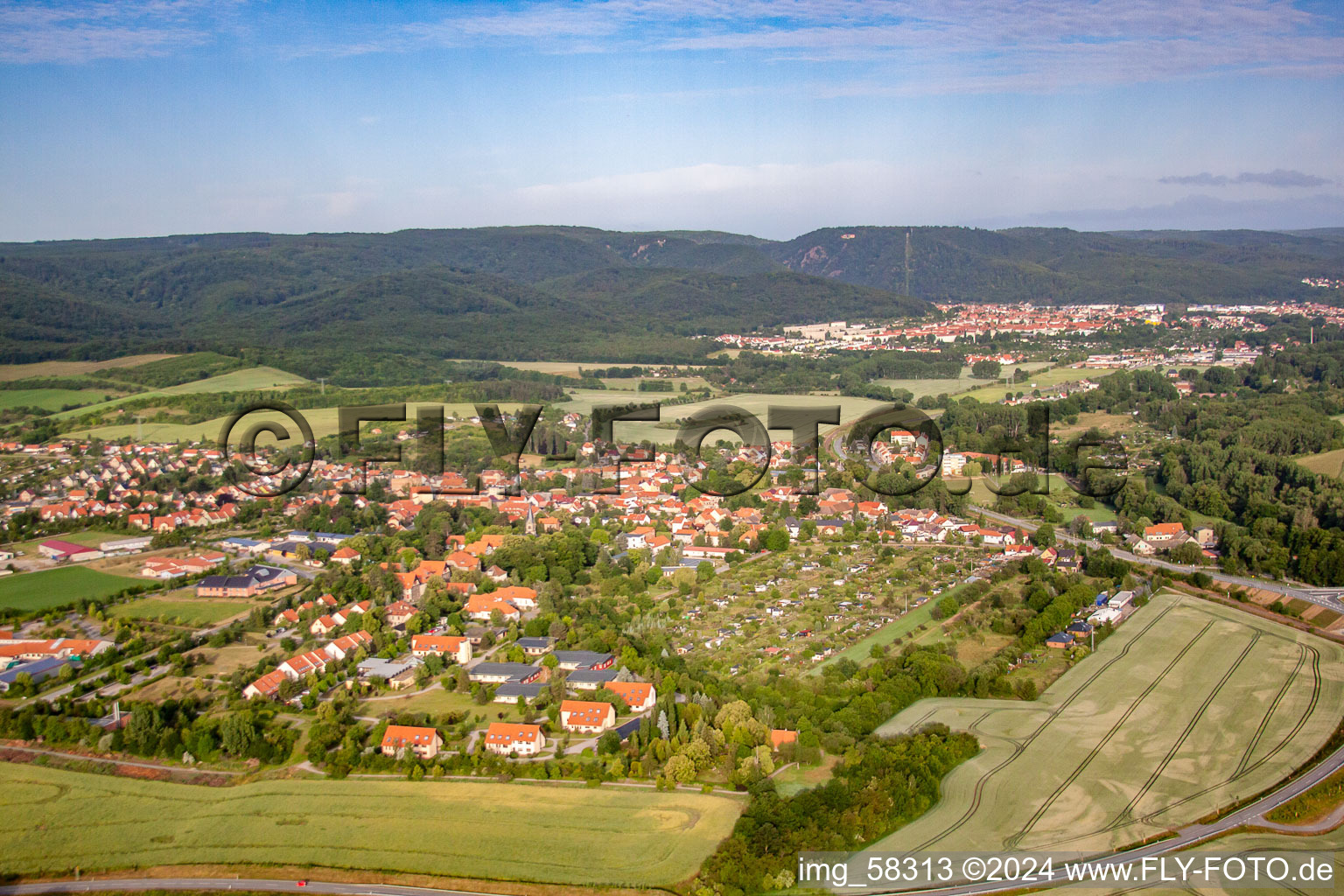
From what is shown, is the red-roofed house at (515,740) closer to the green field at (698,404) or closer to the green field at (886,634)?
the green field at (886,634)

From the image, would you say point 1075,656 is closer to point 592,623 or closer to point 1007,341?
point 592,623

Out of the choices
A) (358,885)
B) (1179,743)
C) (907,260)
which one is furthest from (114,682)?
(907,260)

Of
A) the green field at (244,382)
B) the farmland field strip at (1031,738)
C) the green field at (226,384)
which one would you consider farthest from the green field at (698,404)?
the farmland field strip at (1031,738)

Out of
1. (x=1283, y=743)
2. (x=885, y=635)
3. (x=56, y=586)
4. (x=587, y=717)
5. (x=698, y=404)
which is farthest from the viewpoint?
(x=698, y=404)

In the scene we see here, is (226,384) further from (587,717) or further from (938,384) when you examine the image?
(587,717)

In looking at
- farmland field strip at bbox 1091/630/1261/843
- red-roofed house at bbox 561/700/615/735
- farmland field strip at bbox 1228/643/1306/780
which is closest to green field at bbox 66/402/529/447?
red-roofed house at bbox 561/700/615/735

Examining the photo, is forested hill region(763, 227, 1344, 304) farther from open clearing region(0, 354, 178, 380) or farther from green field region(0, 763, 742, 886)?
green field region(0, 763, 742, 886)

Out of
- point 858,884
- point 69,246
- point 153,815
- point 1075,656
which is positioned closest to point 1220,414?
point 1075,656
